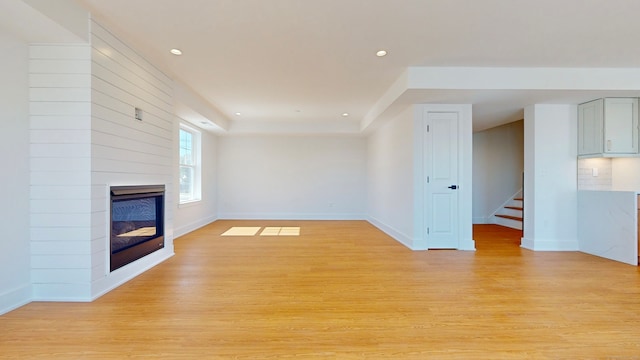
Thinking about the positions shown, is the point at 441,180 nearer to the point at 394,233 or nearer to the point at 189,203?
the point at 394,233

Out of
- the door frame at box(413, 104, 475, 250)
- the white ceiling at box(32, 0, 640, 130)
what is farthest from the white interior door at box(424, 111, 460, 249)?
the white ceiling at box(32, 0, 640, 130)

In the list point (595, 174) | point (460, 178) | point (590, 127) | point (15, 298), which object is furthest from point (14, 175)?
point (595, 174)

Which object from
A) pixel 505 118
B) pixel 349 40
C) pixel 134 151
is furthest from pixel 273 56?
pixel 505 118

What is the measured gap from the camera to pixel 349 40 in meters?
2.94

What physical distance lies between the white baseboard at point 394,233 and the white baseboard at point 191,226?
13.3 ft

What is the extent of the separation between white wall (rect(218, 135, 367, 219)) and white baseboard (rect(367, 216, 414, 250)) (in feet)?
4.17

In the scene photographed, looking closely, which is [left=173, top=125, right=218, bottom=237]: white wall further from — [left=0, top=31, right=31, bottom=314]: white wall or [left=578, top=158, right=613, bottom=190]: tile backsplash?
[left=578, top=158, right=613, bottom=190]: tile backsplash

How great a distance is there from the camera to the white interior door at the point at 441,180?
4504 millimetres

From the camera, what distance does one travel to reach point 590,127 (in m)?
4.30

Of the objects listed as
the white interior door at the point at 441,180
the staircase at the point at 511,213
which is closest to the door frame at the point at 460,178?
the white interior door at the point at 441,180

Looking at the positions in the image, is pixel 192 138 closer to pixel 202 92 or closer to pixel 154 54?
pixel 202 92

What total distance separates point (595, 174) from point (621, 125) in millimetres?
784

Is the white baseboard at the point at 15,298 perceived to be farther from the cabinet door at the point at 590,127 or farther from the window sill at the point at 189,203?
the cabinet door at the point at 590,127

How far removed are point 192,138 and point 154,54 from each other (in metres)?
3.38
